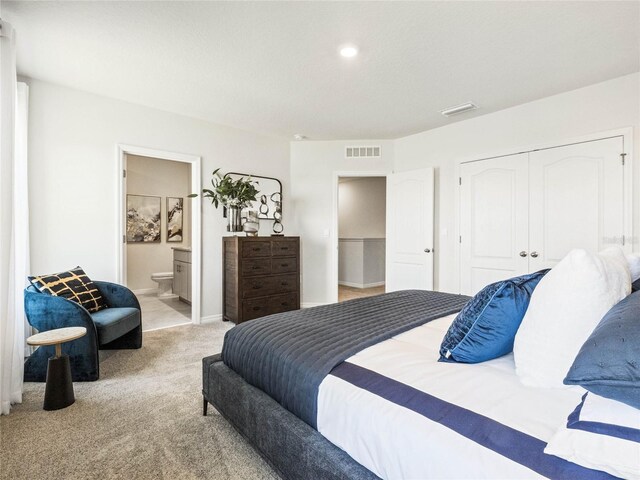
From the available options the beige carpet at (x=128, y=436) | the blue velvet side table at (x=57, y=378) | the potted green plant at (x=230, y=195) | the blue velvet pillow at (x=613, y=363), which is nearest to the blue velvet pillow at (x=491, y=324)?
the blue velvet pillow at (x=613, y=363)

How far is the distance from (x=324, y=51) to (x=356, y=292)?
466 cm

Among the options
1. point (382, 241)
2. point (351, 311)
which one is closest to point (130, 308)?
point (351, 311)

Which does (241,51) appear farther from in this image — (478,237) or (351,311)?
(478,237)

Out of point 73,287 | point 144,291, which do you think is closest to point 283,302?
point 73,287

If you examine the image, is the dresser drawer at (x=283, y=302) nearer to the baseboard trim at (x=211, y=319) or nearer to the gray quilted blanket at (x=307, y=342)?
the baseboard trim at (x=211, y=319)

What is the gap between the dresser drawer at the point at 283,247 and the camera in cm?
422

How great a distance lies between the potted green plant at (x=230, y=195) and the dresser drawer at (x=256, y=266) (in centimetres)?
49

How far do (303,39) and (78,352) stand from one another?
2826mm

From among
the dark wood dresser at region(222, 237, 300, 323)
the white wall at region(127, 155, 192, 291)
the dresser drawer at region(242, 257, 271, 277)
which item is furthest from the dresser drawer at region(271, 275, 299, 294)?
the white wall at region(127, 155, 192, 291)

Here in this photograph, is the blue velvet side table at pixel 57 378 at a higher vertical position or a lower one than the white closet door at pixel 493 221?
lower

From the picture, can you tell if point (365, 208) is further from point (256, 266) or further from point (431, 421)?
point (431, 421)

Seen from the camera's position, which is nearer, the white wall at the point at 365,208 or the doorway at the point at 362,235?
the doorway at the point at 362,235

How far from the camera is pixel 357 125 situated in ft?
14.0

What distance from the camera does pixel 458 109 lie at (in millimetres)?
3682
